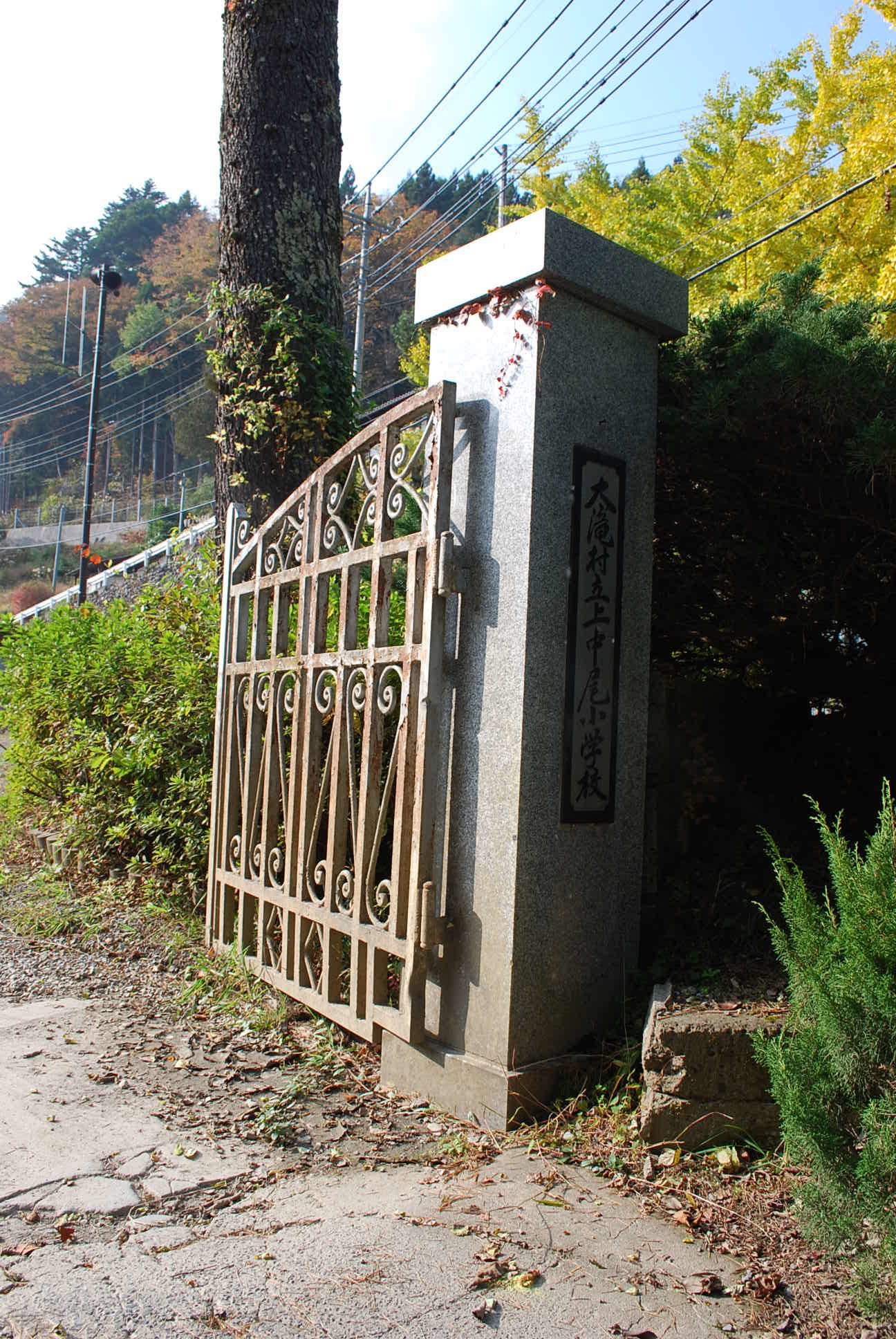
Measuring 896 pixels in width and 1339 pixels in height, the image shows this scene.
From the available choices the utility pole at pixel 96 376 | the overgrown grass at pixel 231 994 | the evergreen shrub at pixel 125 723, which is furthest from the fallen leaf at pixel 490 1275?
the utility pole at pixel 96 376

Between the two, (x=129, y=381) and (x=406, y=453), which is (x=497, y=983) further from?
(x=129, y=381)

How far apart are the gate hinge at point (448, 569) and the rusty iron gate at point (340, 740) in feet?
0.04

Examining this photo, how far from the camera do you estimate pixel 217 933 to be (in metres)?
4.80

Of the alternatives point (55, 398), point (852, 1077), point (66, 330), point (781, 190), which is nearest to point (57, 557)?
point (55, 398)

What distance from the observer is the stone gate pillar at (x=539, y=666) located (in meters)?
3.12

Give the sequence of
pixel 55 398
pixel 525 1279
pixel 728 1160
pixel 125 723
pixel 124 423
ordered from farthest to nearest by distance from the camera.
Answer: pixel 55 398 < pixel 124 423 < pixel 125 723 < pixel 728 1160 < pixel 525 1279

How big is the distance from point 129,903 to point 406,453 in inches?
136

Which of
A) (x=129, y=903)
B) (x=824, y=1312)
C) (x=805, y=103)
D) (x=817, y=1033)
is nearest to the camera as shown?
(x=824, y=1312)

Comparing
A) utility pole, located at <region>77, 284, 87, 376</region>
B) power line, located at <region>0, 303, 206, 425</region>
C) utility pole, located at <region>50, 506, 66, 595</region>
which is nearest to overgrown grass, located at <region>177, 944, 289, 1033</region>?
utility pole, located at <region>50, 506, 66, 595</region>

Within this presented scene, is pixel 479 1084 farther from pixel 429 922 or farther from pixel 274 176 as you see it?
pixel 274 176

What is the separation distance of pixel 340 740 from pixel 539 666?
1.00 m

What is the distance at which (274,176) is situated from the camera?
237 inches

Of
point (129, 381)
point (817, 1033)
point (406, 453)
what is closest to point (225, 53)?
point (406, 453)

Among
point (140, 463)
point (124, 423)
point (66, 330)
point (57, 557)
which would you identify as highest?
point (66, 330)
